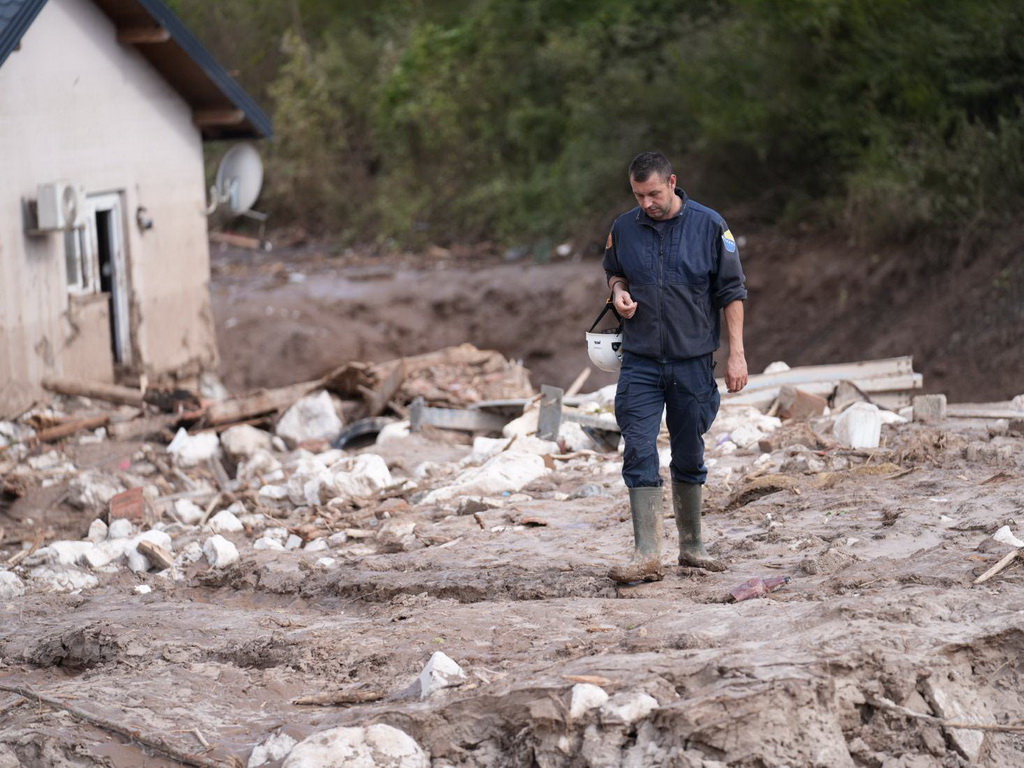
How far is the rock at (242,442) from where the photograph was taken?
36.2ft

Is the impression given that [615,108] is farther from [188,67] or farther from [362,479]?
[362,479]

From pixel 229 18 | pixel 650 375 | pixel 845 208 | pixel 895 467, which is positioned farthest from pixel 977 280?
pixel 229 18

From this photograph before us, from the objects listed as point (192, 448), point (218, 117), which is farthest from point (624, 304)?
point (218, 117)

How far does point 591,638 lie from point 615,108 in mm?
17462

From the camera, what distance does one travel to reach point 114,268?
13.1m

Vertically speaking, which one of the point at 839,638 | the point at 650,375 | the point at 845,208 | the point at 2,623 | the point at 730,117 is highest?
the point at 730,117

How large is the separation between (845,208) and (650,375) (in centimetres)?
1218

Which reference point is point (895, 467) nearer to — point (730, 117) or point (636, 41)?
point (730, 117)

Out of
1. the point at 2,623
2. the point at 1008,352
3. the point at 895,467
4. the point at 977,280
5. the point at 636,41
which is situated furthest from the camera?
the point at 636,41

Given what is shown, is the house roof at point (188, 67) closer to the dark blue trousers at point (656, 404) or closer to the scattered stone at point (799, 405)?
the scattered stone at point (799, 405)

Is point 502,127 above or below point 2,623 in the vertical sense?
above

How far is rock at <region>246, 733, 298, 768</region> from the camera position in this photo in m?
4.54

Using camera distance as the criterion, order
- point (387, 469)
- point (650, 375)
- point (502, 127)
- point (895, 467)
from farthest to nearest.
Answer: point (502, 127) → point (387, 469) → point (895, 467) → point (650, 375)

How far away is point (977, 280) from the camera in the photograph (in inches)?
587
